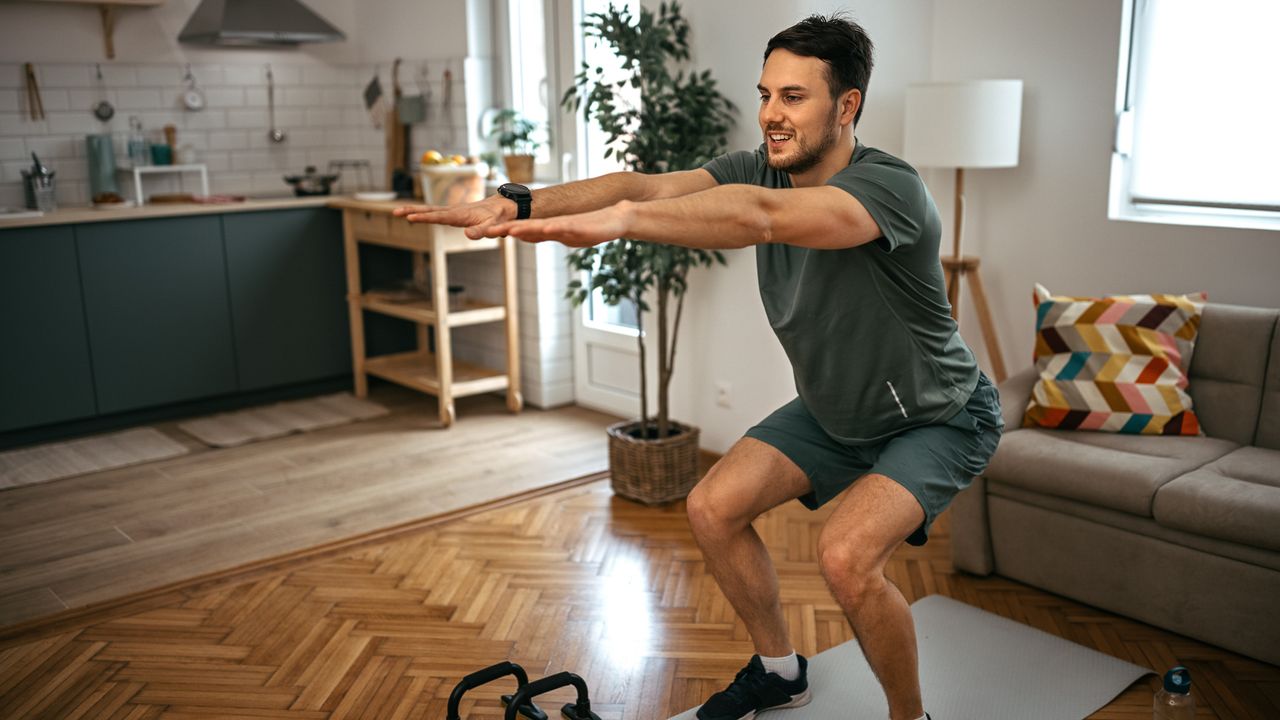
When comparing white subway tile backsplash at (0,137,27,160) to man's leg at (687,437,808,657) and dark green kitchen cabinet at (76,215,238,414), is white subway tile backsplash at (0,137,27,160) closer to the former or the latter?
dark green kitchen cabinet at (76,215,238,414)

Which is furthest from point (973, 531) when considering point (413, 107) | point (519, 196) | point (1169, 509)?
point (413, 107)

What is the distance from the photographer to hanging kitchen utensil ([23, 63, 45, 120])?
5.11 m

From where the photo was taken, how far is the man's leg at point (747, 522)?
2.38m

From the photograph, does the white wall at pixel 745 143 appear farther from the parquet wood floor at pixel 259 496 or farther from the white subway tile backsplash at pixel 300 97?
the white subway tile backsplash at pixel 300 97

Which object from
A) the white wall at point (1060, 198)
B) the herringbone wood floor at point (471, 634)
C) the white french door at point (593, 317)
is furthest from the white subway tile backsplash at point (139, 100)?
the white wall at point (1060, 198)

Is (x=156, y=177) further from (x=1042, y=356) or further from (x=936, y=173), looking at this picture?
(x=1042, y=356)

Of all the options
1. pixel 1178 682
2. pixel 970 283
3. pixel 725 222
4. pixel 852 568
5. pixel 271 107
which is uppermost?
pixel 271 107

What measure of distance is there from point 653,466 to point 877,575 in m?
1.76

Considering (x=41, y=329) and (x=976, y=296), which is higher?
(x=976, y=296)

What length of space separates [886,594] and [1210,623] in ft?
3.65

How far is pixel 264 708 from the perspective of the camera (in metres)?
2.57

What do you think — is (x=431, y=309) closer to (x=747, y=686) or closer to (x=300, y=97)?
(x=300, y=97)

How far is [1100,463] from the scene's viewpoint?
114 inches

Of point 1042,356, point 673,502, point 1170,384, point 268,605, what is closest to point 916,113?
point 1042,356
